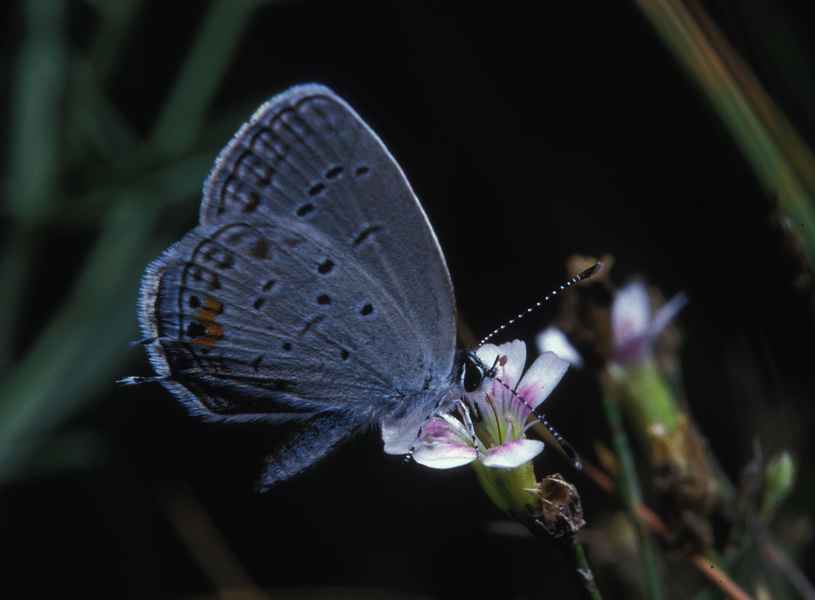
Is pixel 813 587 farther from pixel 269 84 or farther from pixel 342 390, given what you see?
pixel 269 84

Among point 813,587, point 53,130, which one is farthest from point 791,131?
point 53,130

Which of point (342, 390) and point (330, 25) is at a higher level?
point (330, 25)

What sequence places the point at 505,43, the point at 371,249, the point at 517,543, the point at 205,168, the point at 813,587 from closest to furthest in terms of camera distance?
the point at 813,587 < the point at 371,249 < the point at 517,543 < the point at 205,168 < the point at 505,43

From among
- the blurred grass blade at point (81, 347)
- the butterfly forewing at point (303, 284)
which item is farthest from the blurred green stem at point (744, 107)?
the blurred grass blade at point (81, 347)

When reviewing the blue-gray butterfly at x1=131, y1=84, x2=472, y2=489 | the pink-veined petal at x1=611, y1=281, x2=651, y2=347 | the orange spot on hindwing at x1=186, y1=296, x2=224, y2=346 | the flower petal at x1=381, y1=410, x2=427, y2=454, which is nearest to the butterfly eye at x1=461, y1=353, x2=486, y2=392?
the blue-gray butterfly at x1=131, y1=84, x2=472, y2=489

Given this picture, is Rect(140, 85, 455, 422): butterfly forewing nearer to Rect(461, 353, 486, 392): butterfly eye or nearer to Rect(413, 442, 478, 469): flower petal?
Rect(461, 353, 486, 392): butterfly eye

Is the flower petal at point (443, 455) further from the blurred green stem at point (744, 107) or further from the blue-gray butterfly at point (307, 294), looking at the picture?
the blurred green stem at point (744, 107)

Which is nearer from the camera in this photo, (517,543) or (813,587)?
(813,587)
